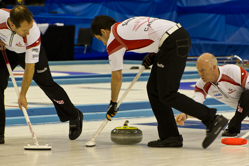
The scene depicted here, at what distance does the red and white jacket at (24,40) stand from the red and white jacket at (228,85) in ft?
4.91

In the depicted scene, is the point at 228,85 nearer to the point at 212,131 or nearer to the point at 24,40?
the point at 212,131

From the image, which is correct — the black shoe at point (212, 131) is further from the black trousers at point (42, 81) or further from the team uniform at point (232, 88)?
the black trousers at point (42, 81)

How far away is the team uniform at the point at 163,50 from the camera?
3756 mm

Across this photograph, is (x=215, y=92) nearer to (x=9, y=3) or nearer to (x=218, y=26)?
(x=218, y=26)

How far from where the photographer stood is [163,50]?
3.81 m

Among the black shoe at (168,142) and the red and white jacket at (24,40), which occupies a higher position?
the red and white jacket at (24,40)

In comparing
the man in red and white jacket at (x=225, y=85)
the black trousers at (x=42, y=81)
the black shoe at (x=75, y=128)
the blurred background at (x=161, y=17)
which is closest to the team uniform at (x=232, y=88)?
the man in red and white jacket at (x=225, y=85)

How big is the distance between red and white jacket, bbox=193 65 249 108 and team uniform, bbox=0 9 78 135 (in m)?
1.20

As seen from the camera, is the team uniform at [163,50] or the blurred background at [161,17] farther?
the blurred background at [161,17]

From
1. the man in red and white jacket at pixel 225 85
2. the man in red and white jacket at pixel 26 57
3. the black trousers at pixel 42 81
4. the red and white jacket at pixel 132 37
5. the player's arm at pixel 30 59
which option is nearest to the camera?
the man in red and white jacket at pixel 26 57

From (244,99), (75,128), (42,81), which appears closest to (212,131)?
(244,99)

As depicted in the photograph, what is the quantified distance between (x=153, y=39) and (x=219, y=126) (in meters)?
0.86

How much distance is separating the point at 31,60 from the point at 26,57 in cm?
5

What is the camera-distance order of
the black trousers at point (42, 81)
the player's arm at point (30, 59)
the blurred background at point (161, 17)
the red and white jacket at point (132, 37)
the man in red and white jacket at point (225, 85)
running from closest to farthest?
the red and white jacket at point (132, 37) → the player's arm at point (30, 59) → the man in red and white jacket at point (225, 85) → the black trousers at point (42, 81) → the blurred background at point (161, 17)
